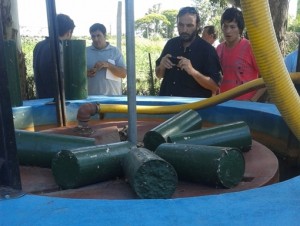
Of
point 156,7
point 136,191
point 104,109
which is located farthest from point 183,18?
point 156,7

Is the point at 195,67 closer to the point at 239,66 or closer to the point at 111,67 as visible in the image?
the point at 239,66

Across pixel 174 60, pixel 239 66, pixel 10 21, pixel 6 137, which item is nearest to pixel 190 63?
pixel 174 60

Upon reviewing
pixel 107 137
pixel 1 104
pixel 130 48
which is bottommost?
pixel 107 137

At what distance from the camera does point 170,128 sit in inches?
100

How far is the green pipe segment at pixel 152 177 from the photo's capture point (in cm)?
175

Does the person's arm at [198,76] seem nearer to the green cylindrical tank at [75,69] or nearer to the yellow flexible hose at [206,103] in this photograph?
the yellow flexible hose at [206,103]

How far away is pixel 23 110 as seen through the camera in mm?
3547

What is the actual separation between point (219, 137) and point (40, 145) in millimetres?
1031

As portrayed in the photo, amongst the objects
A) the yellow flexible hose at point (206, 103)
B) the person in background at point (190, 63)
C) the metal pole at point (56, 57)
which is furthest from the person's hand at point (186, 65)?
the metal pole at point (56, 57)

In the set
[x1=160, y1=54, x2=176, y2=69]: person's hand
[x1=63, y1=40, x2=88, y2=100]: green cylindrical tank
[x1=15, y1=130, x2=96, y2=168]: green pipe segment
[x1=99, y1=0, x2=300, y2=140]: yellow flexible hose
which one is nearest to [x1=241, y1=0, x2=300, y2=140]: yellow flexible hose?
[x1=99, y1=0, x2=300, y2=140]: yellow flexible hose

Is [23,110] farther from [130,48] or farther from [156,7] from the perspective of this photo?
[156,7]

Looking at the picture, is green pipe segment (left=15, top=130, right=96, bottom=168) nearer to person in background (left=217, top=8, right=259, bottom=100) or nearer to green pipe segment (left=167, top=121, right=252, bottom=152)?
green pipe segment (left=167, top=121, right=252, bottom=152)

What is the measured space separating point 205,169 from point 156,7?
6452 centimetres

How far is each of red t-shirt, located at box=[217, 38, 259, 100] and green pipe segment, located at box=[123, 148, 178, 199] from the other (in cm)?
256
